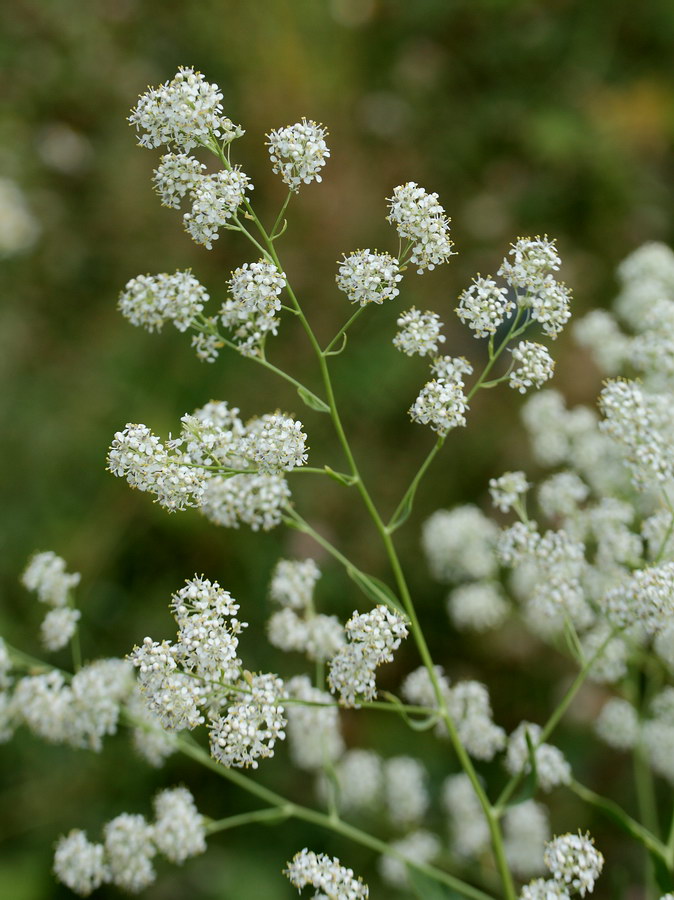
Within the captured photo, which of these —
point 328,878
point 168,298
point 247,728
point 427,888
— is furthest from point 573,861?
point 168,298

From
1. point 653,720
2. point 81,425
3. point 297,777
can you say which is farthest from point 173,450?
point 81,425

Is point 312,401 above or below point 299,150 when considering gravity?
below

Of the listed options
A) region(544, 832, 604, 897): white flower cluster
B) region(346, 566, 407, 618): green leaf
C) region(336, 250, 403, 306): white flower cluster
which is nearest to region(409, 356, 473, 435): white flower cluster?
region(336, 250, 403, 306): white flower cluster

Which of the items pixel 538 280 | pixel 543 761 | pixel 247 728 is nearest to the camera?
pixel 247 728

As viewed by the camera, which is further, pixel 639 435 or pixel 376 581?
pixel 639 435

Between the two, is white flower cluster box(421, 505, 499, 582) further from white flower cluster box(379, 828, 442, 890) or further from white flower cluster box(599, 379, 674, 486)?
white flower cluster box(379, 828, 442, 890)

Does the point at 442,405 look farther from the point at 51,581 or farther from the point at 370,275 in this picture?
the point at 51,581

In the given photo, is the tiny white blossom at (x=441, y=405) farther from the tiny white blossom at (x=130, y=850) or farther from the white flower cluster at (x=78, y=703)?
the tiny white blossom at (x=130, y=850)

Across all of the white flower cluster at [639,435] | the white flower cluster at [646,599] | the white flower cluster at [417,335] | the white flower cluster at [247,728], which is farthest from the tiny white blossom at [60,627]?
the white flower cluster at [639,435]
